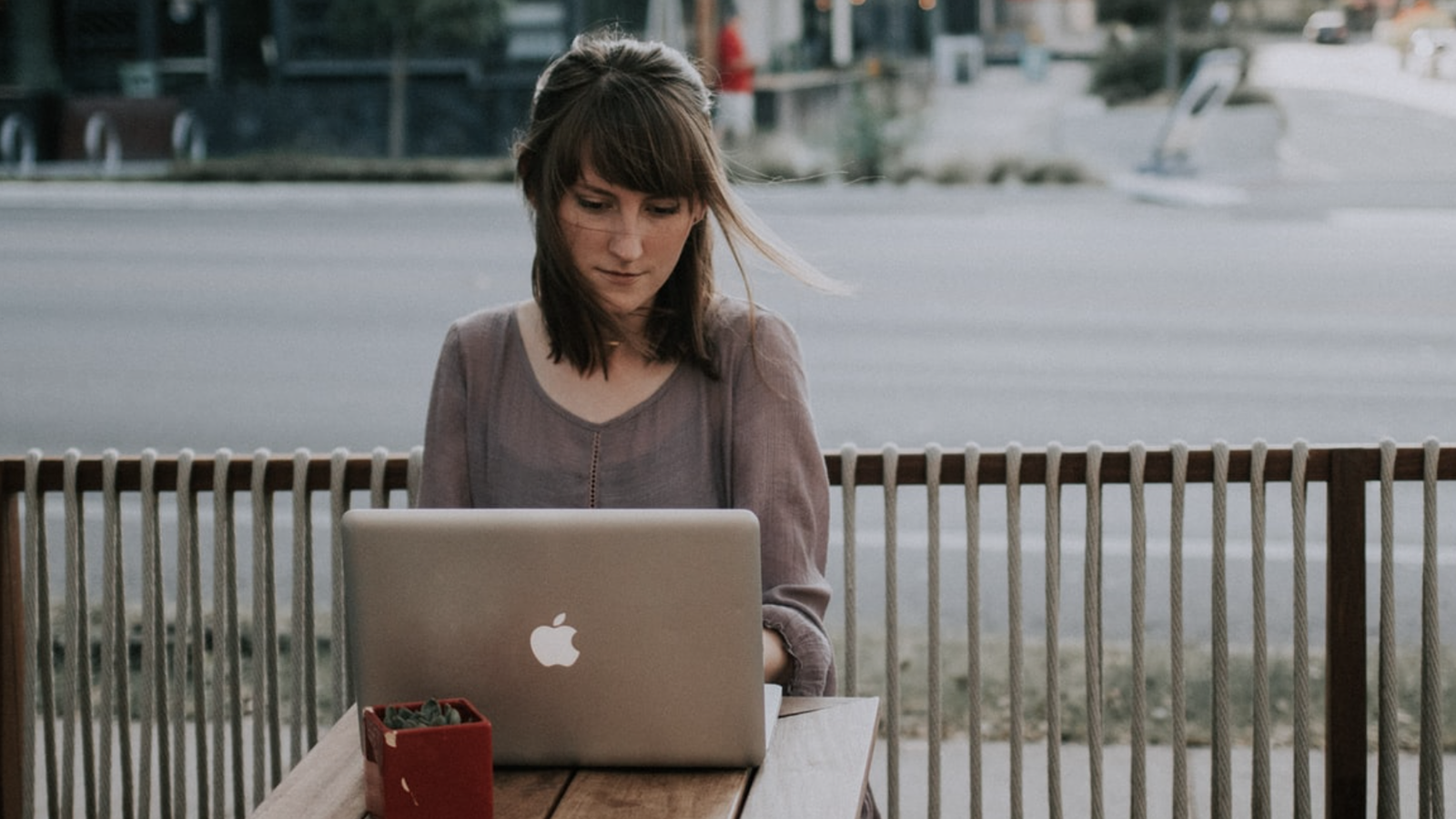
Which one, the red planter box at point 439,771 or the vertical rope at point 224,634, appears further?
the vertical rope at point 224,634

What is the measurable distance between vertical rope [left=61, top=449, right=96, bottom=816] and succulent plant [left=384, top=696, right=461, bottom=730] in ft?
4.60

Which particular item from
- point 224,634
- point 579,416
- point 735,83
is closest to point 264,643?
point 224,634

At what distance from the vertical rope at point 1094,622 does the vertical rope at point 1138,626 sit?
0.05 m

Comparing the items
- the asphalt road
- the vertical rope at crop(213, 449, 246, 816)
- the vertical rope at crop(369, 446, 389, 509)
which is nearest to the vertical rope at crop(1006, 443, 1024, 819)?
the vertical rope at crop(369, 446, 389, 509)

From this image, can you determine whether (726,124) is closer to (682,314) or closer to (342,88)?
(342,88)

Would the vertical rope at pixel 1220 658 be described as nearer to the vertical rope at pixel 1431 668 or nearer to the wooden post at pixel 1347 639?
the wooden post at pixel 1347 639

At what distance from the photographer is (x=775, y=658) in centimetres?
189

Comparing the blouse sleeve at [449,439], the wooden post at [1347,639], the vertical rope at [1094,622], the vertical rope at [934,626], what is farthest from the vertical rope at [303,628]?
the wooden post at [1347,639]

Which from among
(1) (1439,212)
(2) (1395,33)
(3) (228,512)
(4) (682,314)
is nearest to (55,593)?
(3) (228,512)

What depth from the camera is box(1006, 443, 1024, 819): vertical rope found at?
8.55 ft

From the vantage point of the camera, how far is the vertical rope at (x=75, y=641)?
108 inches

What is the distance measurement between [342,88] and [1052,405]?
14398 millimetres

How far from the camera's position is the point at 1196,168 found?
1603 centimetres

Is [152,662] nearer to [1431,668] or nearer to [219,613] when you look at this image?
[219,613]
